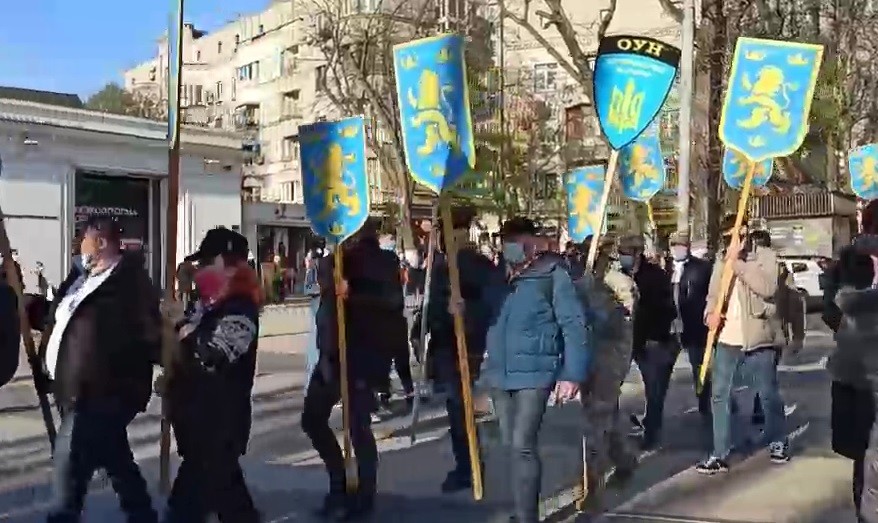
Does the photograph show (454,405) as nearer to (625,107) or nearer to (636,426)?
(625,107)

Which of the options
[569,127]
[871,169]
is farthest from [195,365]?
[569,127]

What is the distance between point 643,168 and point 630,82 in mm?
6755

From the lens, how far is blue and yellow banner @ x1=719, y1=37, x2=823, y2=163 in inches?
343

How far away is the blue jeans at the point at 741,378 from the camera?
785 cm

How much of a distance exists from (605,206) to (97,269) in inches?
139

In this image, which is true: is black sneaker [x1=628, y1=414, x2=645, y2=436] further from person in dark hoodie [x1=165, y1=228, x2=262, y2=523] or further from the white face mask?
person in dark hoodie [x1=165, y1=228, x2=262, y2=523]

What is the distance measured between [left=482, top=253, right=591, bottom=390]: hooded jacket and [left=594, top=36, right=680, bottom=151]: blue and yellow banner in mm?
1853

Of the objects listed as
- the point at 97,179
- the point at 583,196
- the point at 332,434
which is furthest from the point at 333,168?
the point at 97,179

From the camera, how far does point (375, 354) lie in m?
6.85

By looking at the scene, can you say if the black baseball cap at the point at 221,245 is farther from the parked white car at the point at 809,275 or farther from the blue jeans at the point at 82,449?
the parked white car at the point at 809,275

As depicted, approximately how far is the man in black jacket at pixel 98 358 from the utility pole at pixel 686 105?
577 inches

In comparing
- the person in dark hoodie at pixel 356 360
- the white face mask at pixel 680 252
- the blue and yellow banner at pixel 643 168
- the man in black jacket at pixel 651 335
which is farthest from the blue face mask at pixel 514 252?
the blue and yellow banner at pixel 643 168

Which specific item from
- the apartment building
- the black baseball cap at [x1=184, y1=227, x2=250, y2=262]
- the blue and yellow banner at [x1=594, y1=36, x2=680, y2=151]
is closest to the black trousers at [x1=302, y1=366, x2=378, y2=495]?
the black baseball cap at [x1=184, y1=227, x2=250, y2=262]

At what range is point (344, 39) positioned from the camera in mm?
32500
